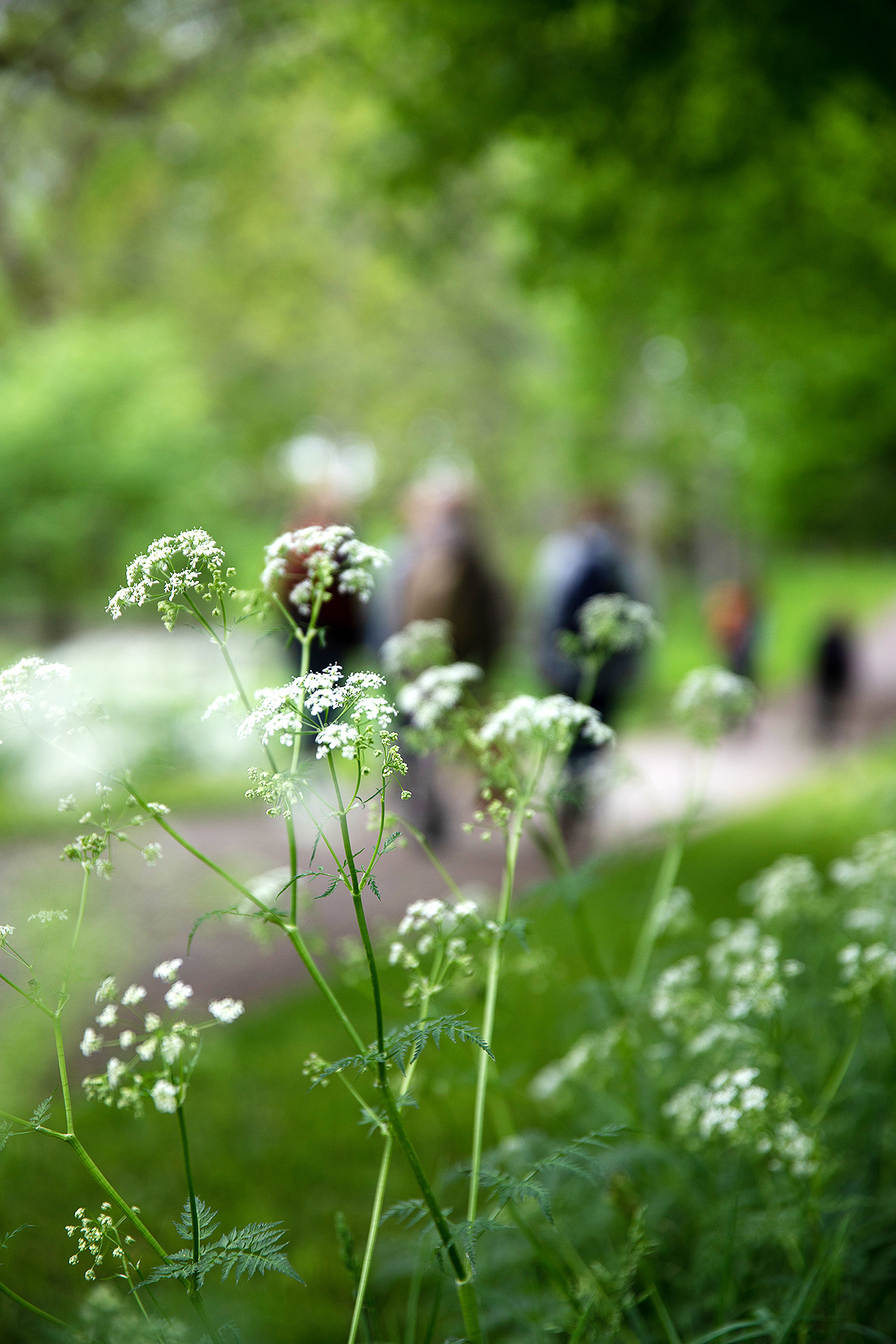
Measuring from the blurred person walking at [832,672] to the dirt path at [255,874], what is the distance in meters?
1.28

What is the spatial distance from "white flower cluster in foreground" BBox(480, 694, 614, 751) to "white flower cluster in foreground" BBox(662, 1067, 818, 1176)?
0.66 meters

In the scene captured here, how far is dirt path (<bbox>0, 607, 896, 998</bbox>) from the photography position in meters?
3.37

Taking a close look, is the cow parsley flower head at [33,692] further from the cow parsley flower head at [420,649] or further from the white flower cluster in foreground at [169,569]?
the cow parsley flower head at [420,649]

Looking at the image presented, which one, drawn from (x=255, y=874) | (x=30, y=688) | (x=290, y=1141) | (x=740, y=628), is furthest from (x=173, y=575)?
(x=740, y=628)

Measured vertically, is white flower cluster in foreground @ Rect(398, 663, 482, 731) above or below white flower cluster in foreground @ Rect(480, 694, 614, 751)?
above

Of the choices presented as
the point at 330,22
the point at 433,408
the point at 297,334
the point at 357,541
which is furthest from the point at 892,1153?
the point at 433,408

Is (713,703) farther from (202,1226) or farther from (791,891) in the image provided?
(202,1226)

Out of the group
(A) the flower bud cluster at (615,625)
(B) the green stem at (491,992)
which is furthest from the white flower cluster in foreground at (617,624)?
(B) the green stem at (491,992)

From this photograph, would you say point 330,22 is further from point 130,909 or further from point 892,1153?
point 892,1153

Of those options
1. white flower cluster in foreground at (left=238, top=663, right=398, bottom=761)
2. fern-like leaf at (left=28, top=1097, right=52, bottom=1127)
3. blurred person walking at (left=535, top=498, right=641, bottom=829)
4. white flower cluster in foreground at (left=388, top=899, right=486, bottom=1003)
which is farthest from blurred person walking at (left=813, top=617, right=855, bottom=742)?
fern-like leaf at (left=28, top=1097, right=52, bottom=1127)

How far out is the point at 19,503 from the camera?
38.5 feet

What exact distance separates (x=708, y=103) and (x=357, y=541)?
220 inches

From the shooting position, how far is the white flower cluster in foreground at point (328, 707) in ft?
3.89

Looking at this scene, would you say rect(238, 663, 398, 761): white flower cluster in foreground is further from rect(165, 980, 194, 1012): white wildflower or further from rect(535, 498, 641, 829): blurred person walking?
rect(535, 498, 641, 829): blurred person walking
